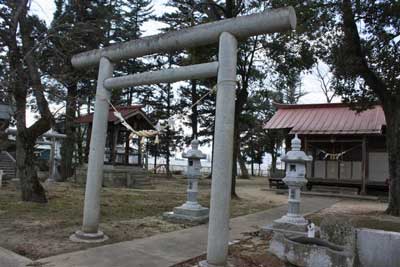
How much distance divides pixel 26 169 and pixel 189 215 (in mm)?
4983

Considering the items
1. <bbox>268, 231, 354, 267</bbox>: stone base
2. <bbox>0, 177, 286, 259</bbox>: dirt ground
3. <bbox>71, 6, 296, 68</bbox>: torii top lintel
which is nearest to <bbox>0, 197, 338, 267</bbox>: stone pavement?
<bbox>0, 177, 286, 259</bbox>: dirt ground

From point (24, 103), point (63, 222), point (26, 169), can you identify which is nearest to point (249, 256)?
point (63, 222)

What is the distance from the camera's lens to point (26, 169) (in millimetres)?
11156

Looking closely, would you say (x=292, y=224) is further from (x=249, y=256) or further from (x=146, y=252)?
(x=146, y=252)

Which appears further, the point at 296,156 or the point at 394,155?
the point at 394,155

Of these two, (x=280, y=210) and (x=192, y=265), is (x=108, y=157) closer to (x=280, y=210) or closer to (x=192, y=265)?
(x=280, y=210)

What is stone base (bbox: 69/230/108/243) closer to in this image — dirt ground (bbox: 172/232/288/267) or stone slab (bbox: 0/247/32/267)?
stone slab (bbox: 0/247/32/267)

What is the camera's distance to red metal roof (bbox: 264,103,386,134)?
19531mm

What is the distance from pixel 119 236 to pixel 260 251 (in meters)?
2.58

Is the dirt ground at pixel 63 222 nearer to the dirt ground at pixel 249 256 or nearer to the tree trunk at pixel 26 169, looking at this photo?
the tree trunk at pixel 26 169

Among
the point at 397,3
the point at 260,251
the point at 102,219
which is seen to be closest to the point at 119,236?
the point at 102,219

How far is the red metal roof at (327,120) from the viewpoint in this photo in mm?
19531

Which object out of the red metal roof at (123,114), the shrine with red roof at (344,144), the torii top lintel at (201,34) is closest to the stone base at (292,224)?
the torii top lintel at (201,34)

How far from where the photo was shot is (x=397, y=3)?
10.7 metres
